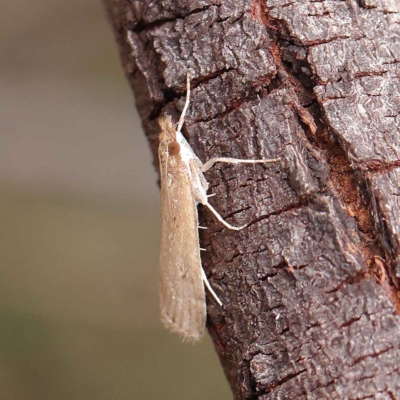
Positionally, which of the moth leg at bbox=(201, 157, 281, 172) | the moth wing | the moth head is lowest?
the moth wing

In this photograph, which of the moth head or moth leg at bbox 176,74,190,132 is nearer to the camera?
moth leg at bbox 176,74,190,132

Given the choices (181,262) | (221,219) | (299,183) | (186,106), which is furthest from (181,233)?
(299,183)

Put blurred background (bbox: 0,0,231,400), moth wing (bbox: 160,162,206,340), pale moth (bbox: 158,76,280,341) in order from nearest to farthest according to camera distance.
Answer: pale moth (bbox: 158,76,280,341) < moth wing (bbox: 160,162,206,340) < blurred background (bbox: 0,0,231,400)

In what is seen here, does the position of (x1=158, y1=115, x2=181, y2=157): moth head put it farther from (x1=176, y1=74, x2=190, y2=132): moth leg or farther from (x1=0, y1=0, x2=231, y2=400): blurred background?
(x1=0, y1=0, x2=231, y2=400): blurred background

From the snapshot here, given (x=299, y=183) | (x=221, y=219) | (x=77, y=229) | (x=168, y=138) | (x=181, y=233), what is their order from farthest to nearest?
(x=77, y=229) < (x=181, y=233) < (x=168, y=138) < (x=221, y=219) < (x=299, y=183)

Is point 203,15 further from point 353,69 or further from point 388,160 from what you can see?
point 388,160

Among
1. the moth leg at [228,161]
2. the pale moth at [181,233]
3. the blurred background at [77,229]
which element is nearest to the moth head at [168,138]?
the pale moth at [181,233]

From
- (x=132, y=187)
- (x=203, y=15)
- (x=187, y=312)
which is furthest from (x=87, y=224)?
(x=203, y=15)

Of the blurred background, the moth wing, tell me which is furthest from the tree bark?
the blurred background

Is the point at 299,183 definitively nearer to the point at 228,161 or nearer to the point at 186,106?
the point at 228,161
